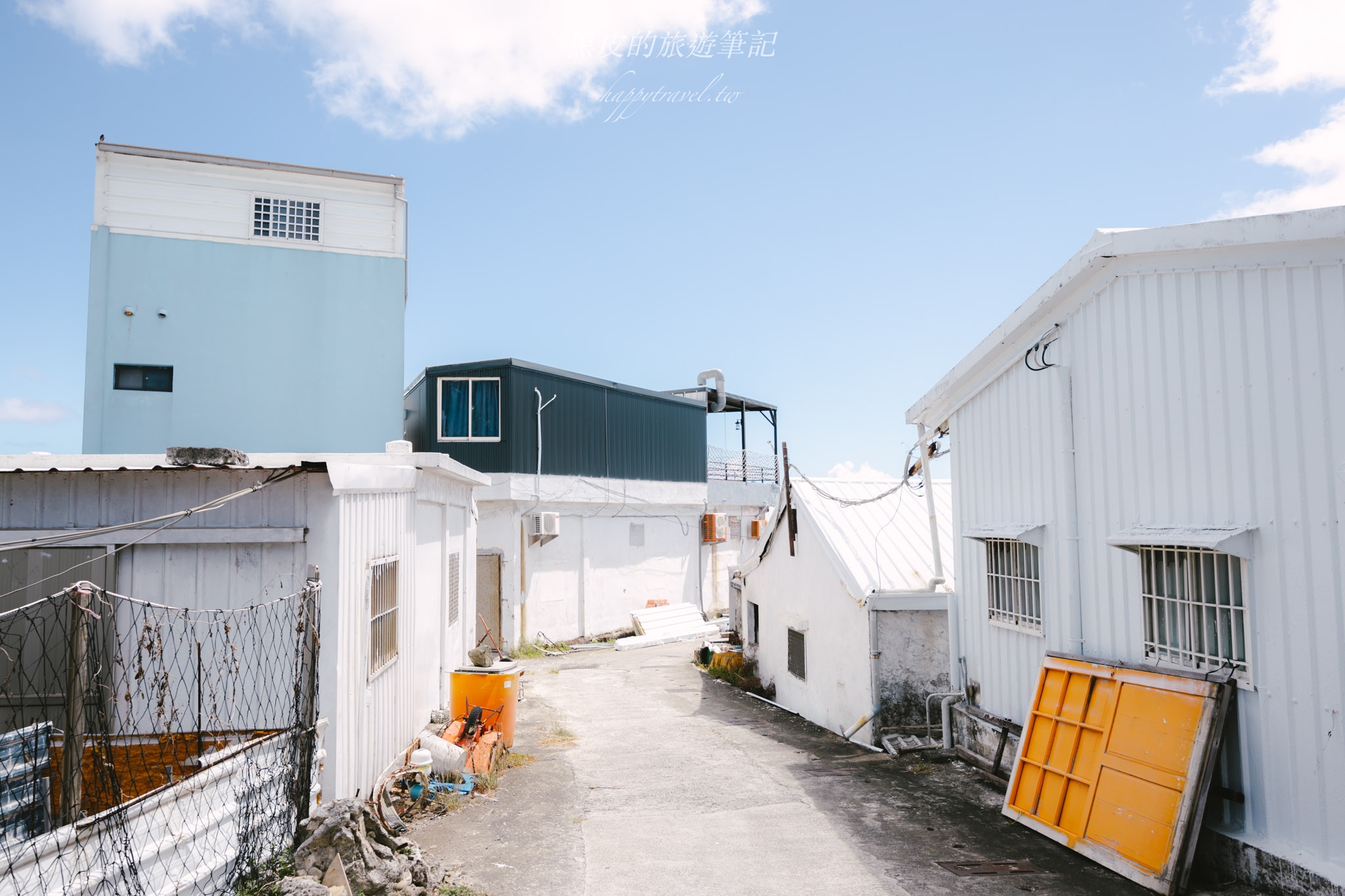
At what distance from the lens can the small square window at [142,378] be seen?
1371cm

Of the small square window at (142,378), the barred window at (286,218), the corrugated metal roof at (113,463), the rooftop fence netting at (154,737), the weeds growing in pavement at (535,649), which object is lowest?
the weeds growing in pavement at (535,649)

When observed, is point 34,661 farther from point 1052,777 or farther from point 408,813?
point 1052,777

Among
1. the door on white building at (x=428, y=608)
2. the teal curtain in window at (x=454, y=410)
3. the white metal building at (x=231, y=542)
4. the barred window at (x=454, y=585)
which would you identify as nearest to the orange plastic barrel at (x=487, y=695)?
the door on white building at (x=428, y=608)

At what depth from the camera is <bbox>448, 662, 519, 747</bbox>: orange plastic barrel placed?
369 inches

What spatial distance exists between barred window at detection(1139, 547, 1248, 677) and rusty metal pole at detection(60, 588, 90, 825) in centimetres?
707

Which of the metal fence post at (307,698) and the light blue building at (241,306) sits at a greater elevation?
the light blue building at (241,306)

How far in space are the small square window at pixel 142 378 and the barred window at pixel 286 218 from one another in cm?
295

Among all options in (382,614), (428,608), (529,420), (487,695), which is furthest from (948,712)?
(529,420)

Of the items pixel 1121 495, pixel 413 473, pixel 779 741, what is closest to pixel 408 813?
pixel 413 473

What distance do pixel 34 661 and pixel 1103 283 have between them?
887 centimetres

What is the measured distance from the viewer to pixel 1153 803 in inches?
230

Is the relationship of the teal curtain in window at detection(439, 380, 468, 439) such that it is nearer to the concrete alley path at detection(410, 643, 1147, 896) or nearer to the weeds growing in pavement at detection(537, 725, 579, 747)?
the concrete alley path at detection(410, 643, 1147, 896)

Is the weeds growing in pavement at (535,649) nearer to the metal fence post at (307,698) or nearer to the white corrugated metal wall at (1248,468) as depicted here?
the metal fence post at (307,698)

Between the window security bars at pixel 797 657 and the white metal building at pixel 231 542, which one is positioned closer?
the white metal building at pixel 231 542
